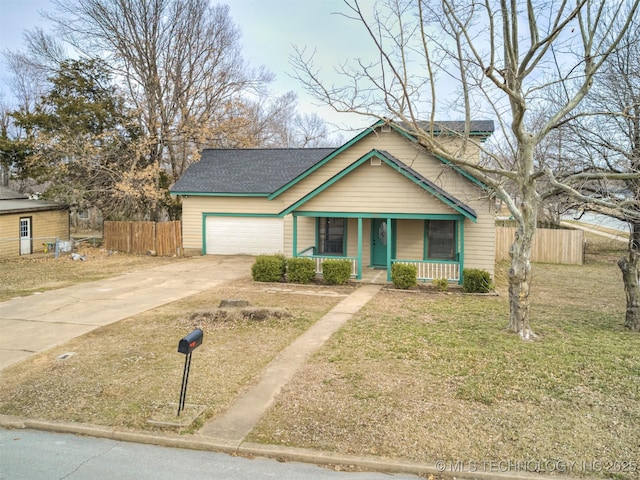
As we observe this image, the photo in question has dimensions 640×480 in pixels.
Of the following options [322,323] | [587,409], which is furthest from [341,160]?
[587,409]

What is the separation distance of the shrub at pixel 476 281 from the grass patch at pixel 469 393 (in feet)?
10.7

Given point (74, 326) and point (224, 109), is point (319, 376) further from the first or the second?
point (224, 109)

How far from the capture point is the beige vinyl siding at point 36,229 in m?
21.7

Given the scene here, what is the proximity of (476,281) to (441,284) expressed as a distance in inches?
40.4

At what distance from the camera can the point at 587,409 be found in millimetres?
5988

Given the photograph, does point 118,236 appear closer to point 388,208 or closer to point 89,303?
point 89,303

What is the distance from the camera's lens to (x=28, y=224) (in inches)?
916

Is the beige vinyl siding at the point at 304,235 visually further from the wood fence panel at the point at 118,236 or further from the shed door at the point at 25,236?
the shed door at the point at 25,236

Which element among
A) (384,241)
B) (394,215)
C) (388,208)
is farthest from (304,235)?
(394,215)

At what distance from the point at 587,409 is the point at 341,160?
1301 cm

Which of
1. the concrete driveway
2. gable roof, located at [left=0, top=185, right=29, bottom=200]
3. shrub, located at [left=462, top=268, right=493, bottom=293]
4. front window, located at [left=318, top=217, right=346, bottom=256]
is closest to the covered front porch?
front window, located at [left=318, top=217, right=346, bottom=256]

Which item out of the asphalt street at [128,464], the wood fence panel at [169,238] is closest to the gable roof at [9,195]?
the wood fence panel at [169,238]

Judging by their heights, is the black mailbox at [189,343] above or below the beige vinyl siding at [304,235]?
below

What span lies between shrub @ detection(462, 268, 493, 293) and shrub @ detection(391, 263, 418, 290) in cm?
150
